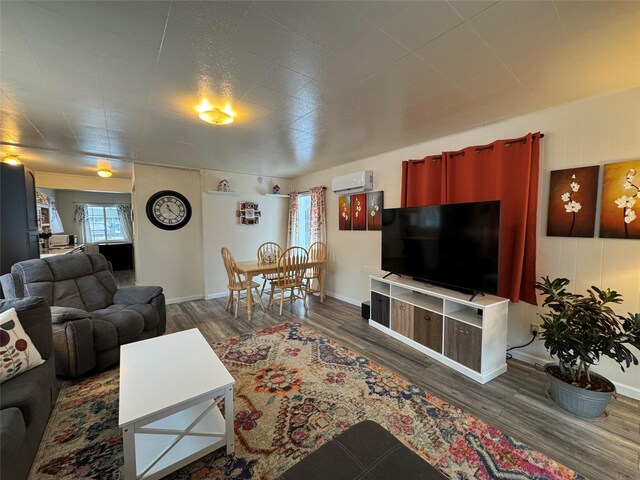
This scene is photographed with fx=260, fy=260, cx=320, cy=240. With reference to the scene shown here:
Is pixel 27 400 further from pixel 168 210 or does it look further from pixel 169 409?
pixel 168 210

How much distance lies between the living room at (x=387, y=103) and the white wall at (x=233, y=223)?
38.0 inches

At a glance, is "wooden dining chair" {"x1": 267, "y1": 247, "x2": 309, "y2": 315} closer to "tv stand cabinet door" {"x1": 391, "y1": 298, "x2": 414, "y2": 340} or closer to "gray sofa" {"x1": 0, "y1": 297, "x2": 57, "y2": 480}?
"tv stand cabinet door" {"x1": 391, "y1": 298, "x2": 414, "y2": 340}

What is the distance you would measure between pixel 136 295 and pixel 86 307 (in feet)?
1.39

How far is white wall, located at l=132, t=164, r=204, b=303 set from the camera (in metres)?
4.08

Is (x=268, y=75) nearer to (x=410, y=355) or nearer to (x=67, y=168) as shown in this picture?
(x=410, y=355)

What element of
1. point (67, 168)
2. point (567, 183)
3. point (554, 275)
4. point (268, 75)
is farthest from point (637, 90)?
point (67, 168)

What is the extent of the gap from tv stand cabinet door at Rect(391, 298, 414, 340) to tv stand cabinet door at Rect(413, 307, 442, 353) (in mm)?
64

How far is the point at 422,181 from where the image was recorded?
314cm

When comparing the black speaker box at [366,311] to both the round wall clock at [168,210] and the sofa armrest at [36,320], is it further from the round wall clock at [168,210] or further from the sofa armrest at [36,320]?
the round wall clock at [168,210]

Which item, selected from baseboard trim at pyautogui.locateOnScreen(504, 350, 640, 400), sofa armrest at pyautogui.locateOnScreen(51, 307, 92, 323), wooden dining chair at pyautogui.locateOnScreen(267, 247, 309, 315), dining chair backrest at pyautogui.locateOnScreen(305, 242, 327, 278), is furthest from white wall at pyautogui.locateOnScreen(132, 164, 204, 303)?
baseboard trim at pyautogui.locateOnScreen(504, 350, 640, 400)

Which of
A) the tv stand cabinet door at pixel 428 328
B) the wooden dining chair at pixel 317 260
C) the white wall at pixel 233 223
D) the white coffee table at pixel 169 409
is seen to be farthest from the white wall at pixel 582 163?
the white wall at pixel 233 223

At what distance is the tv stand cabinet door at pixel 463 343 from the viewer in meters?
2.19

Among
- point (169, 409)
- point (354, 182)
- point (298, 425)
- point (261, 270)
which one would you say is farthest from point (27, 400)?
point (354, 182)

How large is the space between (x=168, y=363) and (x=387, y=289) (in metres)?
2.43
